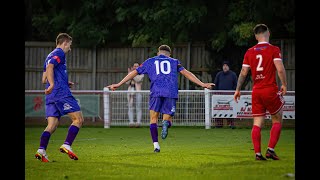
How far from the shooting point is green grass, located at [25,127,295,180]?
31.2 ft

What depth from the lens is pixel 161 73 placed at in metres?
14.1

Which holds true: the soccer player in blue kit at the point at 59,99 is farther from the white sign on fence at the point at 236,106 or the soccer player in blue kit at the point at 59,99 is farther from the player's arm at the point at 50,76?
the white sign on fence at the point at 236,106

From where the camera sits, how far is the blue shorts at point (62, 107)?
471 inches

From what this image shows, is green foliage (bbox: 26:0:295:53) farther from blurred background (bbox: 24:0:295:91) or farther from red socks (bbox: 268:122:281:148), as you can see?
red socks (bbox: 268:122:281:148)

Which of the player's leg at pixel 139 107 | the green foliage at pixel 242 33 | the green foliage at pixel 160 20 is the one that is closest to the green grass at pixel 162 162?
the player's leg at pixel 139 107

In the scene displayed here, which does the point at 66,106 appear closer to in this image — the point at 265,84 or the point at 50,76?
the point at 50,76

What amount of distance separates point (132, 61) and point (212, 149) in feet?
49.9

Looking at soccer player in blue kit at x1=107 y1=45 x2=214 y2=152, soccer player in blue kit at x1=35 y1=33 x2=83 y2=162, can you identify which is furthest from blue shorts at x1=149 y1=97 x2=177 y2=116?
soccer player in blue kit at x1=35 y1=33 x2=83 y2=162

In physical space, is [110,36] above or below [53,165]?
above

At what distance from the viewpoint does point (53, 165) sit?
36.4ft

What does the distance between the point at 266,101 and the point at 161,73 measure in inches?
129
